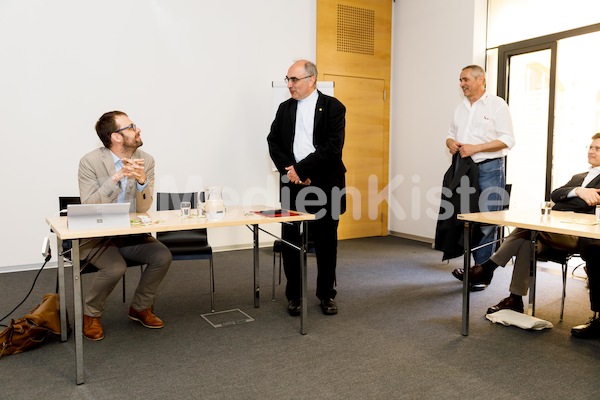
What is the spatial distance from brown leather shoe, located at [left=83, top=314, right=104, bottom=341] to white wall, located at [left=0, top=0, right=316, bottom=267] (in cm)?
227

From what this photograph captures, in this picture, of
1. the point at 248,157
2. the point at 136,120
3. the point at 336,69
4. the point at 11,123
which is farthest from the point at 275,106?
the point at 11,123

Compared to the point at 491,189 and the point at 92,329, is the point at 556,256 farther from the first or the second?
the point at 92,329

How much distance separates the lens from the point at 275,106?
5.70 meters

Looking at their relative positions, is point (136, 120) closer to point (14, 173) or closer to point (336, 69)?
point (14, 173)

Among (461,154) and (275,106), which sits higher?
(275,106)

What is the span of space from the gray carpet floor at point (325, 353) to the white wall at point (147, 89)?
1.22m

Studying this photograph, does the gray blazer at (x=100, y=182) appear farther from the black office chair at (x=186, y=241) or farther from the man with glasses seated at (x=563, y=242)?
the man with glasses seated at (x=563, y=242)

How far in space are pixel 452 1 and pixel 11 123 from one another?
496 centimetres

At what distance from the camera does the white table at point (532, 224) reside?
247 centimetres

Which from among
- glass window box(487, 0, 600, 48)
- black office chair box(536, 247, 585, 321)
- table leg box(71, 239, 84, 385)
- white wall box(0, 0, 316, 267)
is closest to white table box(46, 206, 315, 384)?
table leg box(71, 239, 84, 385)

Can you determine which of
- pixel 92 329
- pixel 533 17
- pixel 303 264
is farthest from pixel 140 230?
pixel 533 17

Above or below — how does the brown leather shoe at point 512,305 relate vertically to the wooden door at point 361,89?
below

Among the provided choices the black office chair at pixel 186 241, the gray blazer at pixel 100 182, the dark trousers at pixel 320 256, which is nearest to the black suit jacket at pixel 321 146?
the dark trousers at pixel 320 256

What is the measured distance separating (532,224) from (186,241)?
2278mm
